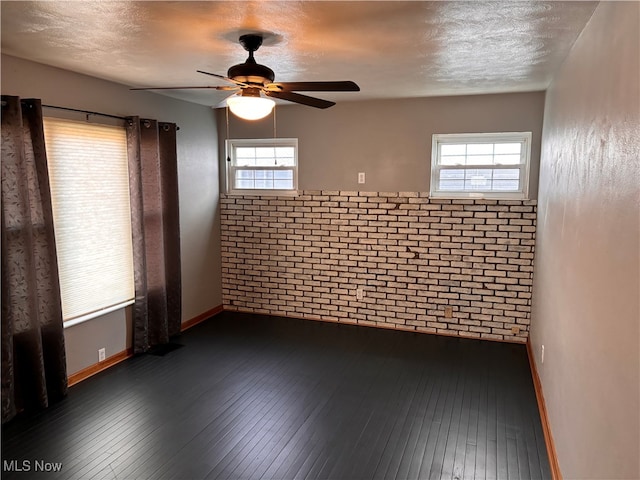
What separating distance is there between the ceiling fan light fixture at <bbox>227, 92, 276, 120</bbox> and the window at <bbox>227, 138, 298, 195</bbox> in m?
2.74

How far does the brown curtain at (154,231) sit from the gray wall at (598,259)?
333 centimetres

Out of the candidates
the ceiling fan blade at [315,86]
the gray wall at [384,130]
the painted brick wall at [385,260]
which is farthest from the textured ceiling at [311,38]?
the painted brick wall at [385,260]

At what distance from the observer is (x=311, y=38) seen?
2.57 meters

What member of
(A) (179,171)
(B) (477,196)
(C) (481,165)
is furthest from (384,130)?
(A) (179,171)

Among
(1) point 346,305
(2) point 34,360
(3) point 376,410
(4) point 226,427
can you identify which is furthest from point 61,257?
(1) point 346,305

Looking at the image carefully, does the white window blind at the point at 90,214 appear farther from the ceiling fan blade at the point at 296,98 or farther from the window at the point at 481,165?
the window at the point at 481,165

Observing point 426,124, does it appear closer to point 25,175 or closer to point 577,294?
point 577,294

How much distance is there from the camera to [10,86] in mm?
3041

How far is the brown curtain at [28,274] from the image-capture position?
2.94 metres

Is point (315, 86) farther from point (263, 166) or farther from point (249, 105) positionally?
point (263, 166)

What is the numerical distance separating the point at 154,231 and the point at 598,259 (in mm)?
3646

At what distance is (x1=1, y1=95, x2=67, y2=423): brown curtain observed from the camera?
2938 mm

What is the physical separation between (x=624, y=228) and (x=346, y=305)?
151 inches

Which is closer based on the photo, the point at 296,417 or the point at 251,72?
the point at 251,72
